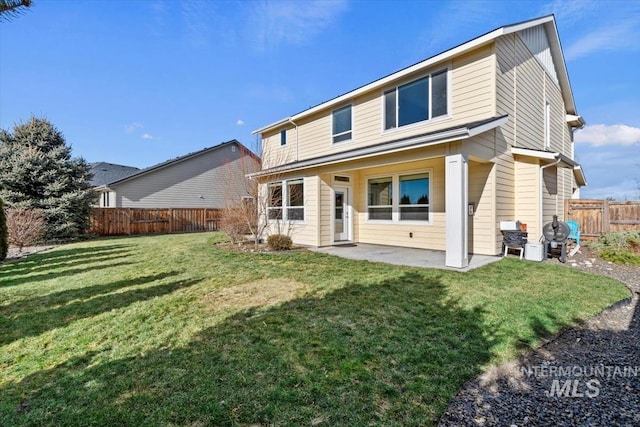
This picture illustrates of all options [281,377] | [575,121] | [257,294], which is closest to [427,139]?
[257,294]

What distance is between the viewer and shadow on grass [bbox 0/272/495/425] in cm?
230

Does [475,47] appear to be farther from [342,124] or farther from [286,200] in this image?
[286,200]

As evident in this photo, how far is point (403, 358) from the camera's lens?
3137 millimetres

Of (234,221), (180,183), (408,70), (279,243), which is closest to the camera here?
(408,70)

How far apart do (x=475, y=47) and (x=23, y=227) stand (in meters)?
16.7

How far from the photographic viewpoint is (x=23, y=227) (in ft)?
37.1

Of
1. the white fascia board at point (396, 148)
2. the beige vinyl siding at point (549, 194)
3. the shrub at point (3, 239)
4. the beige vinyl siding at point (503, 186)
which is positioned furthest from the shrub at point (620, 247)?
the shrub at point (3, 239)

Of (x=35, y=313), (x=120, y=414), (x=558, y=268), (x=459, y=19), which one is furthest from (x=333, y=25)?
(x=120, y=414)

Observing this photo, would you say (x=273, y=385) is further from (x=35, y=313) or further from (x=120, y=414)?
(x=35, y=313)

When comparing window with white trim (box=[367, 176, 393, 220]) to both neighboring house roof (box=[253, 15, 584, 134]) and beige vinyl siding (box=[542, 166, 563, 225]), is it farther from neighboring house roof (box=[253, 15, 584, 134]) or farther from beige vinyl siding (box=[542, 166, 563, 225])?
beige vinyl siding (box=[542, 166, 563, 225])

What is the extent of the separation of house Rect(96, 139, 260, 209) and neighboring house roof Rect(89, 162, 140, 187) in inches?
111

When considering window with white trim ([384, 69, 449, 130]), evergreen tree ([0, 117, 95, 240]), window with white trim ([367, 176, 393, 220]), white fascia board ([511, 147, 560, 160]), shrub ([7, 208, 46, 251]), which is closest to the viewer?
white fascia board ([511, 147, 560, 160])

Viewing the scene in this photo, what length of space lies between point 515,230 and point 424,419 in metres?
7.84

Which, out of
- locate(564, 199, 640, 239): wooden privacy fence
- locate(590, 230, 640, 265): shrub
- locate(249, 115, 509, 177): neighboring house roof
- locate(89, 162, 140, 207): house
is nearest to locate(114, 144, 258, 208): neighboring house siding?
locate(89, 162, 140, 207): house
